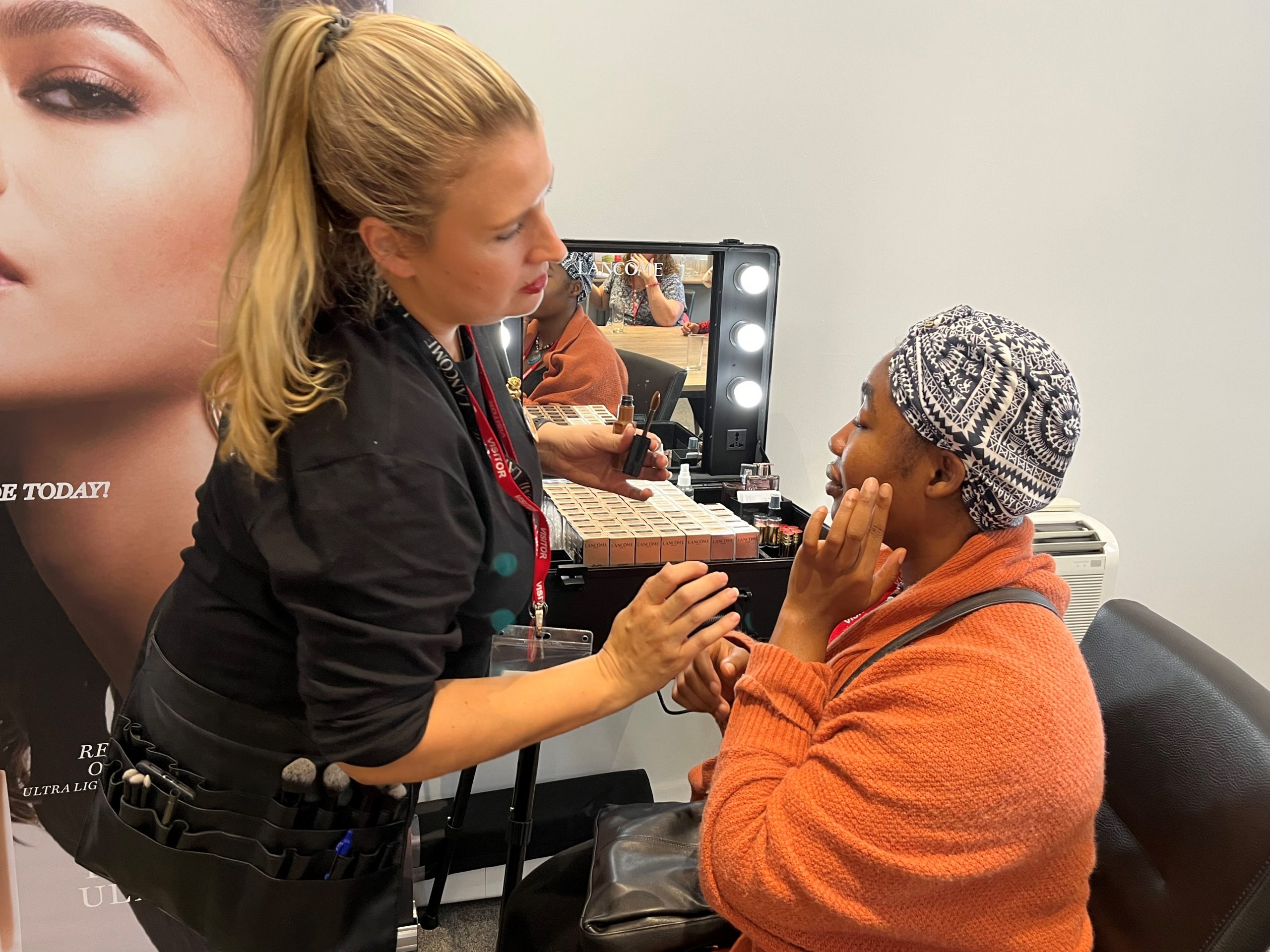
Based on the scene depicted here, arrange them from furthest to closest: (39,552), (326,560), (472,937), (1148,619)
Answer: (472,937) < (39,552) < (1148,619) < (326,560)

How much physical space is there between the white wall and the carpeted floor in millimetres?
1195

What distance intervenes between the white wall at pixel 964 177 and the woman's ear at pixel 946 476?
1075 mm

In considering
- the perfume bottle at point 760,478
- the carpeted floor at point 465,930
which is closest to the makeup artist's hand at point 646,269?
the perfume bottle at point 760,478

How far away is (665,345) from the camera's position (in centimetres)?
180

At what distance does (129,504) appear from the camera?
1.54 metres

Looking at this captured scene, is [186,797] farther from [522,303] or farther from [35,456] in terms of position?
[35,456]

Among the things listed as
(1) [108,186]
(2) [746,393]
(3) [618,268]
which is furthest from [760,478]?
(1) [108,186]

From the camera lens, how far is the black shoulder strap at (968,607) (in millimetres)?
860

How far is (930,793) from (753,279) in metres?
1.29

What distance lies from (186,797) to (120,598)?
0.72m

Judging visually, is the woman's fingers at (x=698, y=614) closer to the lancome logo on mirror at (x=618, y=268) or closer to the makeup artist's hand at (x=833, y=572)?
the makeup artist's hand at (x=833, y=572)

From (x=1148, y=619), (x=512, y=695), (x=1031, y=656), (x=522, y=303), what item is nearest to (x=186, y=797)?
(x=512, y=695)

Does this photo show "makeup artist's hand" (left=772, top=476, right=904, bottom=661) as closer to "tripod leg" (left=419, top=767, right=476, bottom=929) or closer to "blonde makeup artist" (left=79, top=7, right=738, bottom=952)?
"blonde makeup artist" (left=79, top=7, right=738, bottom=952)

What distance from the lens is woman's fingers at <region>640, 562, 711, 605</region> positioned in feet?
2.80
